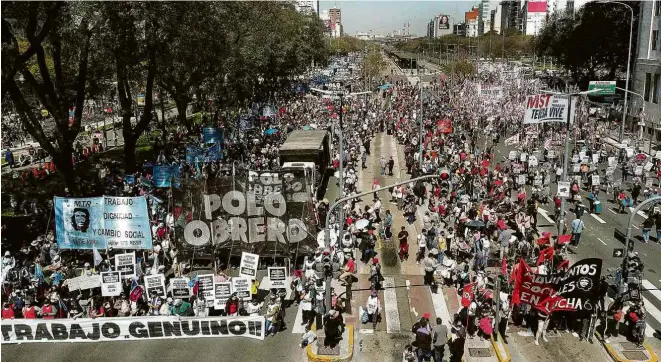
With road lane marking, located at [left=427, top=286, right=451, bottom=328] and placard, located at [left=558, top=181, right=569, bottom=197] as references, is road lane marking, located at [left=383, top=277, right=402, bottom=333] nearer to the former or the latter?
road lane marking, located at [left=427, top=286, right=451, bottom=328]

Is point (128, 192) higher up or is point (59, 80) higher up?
point (59, 80)

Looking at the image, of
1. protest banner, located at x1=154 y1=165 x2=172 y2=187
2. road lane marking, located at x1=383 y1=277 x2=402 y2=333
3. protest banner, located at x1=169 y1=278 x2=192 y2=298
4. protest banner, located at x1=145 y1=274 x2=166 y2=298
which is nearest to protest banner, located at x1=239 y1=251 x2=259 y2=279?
protest banner, located at x1=169 y1=278 x2=192 y2=298

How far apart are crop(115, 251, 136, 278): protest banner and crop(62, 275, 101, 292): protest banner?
83 cm

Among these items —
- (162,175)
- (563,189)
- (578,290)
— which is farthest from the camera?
(162,175)

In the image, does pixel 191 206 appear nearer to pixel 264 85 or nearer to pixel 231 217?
pixel 231 217

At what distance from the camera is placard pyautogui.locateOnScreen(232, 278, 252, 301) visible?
19188mm

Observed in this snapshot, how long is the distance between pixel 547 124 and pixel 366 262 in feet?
115

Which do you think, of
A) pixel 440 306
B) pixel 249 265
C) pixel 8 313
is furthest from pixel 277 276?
pixel 8 313

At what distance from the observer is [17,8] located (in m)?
24.0

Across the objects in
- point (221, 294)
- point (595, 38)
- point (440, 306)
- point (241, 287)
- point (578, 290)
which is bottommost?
point (440, 306)

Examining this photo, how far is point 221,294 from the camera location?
19.1 metres

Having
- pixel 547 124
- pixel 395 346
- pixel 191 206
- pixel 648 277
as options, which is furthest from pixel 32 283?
pixel 547 124

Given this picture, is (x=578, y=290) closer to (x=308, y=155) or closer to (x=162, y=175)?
(x=308, y=155)

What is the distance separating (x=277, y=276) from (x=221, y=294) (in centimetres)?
189
